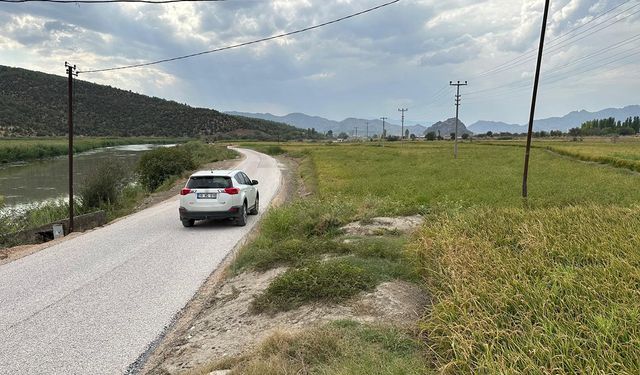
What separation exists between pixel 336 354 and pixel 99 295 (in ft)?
16.1

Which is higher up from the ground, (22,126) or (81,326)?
(22,126)

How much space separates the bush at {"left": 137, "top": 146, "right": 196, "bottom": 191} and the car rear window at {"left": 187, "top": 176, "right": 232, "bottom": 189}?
19288mm

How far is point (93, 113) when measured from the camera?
4483 inches

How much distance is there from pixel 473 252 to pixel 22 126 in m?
107

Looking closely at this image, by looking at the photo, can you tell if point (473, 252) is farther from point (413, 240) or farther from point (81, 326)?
point (81, 326)

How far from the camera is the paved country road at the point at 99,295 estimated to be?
5172 millimetres

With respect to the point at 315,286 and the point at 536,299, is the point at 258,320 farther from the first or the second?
the point at 536,299

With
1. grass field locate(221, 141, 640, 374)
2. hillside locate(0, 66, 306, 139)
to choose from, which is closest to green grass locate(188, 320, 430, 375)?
grass field locate(221, 141, 640, 374)

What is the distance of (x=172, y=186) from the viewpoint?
2975cm

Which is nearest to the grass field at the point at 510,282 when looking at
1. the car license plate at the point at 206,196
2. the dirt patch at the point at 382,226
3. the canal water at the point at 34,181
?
the dirt patch at the point at 382,226

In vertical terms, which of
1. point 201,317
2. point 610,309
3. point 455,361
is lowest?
point 201,317

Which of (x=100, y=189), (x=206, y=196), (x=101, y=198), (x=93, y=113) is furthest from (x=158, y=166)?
(x=93, y=113)

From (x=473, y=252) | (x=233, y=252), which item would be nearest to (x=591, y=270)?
(x=473, y=252)

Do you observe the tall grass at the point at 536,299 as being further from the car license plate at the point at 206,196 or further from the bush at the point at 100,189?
the bush at the point at 100,189
